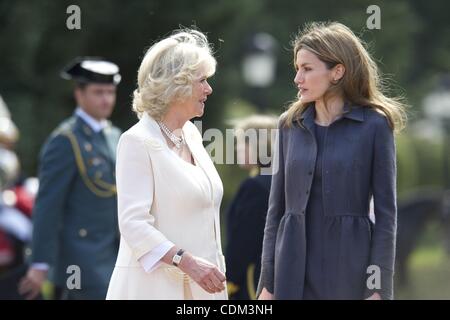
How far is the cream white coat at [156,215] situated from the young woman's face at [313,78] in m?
0.57

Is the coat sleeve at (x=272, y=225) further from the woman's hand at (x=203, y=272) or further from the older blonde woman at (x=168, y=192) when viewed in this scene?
the woman's hand at (x=203, y=272)

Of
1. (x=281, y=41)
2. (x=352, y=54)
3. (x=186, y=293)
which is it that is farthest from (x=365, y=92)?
(x=281, y=41)

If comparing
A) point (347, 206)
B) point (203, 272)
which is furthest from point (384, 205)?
point (203, 272)

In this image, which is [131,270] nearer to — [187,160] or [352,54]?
[187,160]

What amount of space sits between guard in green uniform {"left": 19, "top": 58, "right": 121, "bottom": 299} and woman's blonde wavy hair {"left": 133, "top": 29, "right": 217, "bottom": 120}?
95.4 inches

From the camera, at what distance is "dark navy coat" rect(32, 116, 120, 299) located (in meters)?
7.97

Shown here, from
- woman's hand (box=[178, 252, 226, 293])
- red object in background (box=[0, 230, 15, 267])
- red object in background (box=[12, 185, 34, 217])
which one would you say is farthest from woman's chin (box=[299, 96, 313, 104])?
red object in background (box=[12, 185, 34, 217])

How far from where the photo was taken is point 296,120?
572cm

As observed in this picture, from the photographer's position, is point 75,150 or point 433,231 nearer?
point 75,150

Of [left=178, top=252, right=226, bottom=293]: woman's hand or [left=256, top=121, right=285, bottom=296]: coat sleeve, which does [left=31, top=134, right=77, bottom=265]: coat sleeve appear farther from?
[left=178, top=252, right=226, bottom=293]: woman's hand

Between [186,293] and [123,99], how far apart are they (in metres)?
10.9

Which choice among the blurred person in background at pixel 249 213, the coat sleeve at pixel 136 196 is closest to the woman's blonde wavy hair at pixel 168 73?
the coat sleeve at pixel 136 196

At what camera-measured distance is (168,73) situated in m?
5.60

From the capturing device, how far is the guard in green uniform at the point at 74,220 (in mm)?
7961
